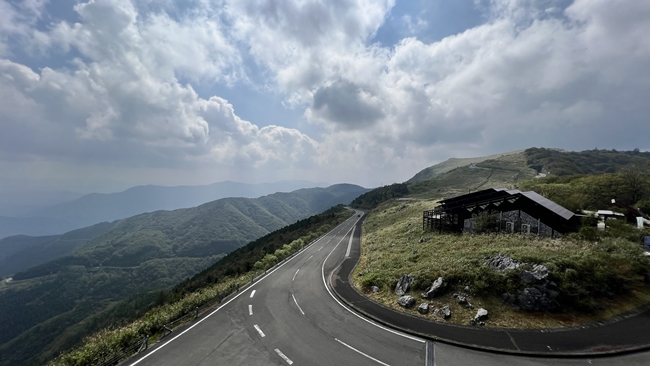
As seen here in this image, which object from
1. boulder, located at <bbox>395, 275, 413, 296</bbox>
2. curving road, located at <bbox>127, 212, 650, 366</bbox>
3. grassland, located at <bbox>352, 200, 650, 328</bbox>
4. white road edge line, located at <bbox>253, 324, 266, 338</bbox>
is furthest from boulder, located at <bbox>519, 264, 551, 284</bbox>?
white road edge line, located at <bbox>253, 324, 266, 338</bbox>

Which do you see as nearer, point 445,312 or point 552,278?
point 445,312

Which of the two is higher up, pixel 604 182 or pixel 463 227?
pixel 604 182

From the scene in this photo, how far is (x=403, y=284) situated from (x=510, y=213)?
69.0ft

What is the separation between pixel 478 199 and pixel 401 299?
78.3 feet

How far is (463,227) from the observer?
3822 cm

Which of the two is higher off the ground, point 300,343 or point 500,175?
point 500,175

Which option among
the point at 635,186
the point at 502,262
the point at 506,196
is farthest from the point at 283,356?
the point at 635,186

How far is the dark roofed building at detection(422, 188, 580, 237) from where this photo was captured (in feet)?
101

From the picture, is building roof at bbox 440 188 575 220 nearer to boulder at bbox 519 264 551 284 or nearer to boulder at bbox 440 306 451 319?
boulder at bbox 519 264 551 284

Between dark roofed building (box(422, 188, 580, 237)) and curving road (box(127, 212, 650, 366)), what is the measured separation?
67.1 feet

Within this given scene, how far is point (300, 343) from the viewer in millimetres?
16484

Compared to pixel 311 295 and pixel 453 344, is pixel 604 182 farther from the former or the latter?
pixel 311 295

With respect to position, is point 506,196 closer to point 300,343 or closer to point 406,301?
point 406,301

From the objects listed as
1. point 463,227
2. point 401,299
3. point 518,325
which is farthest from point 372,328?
point 463,227
